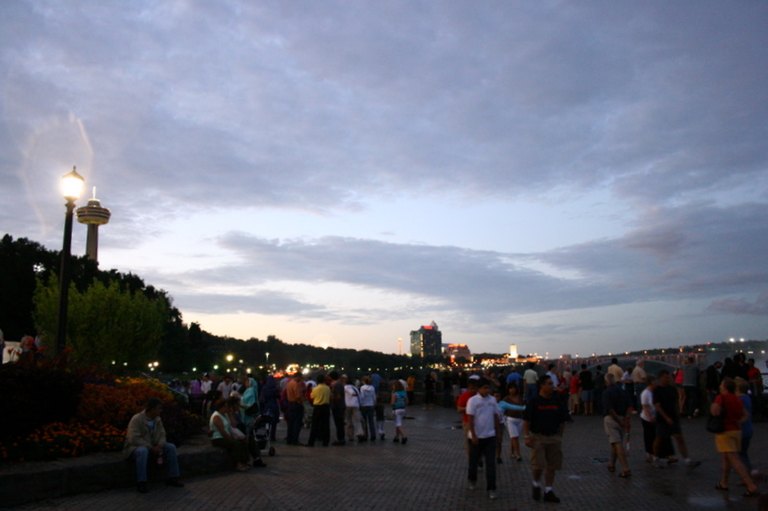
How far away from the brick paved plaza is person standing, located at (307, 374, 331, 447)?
1051 mm

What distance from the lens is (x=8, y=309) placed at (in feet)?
167

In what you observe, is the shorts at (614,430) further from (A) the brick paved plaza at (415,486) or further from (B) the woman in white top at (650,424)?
(B) the woman in white top at (650,424)

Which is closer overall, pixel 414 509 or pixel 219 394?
pixel 414 509

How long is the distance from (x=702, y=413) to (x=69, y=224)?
18.2m

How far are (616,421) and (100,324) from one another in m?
32.4

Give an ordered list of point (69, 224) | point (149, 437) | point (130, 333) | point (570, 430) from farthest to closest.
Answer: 1. point (130, 333)
2. point (570, 430)
3. point (69, 224)
4. point (149, 437)

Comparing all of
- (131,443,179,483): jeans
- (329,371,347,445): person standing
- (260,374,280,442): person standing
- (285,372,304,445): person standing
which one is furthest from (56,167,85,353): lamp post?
(329,371,347,445): person standing

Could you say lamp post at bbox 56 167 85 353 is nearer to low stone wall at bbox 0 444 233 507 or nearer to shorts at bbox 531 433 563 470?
low stone wall at bbox 0 444 233 507

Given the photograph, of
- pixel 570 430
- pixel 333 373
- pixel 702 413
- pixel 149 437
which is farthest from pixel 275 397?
pixel 702 413

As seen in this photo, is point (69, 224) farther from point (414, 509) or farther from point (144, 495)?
point (414, 509)

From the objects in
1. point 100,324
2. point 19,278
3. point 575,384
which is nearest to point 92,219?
point 19,278

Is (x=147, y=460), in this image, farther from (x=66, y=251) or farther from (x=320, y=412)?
(x=320, y=412)

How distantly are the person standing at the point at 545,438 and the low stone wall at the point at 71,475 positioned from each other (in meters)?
5.51

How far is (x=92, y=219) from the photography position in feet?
399
